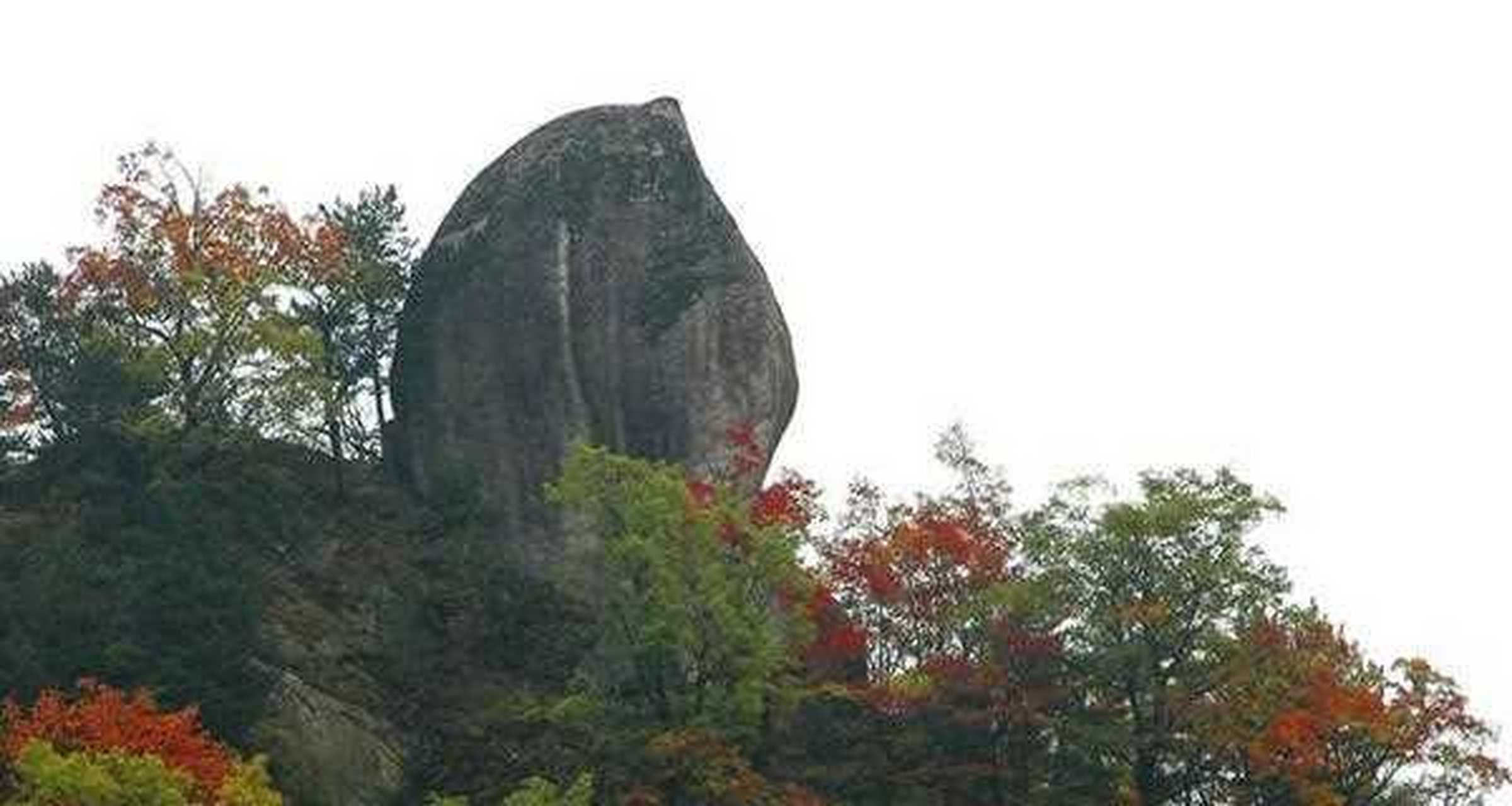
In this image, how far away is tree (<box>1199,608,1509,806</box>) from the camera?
133ft

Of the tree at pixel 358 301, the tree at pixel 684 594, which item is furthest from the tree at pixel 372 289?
the tree at pixel 684 594

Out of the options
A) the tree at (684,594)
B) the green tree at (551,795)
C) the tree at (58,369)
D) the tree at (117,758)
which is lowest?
the tree at (117,758)

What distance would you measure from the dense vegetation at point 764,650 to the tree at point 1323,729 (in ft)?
0.23

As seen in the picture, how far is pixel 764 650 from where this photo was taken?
39750 millimetres

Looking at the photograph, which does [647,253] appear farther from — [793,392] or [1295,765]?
[1295,765]

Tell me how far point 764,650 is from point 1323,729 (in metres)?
12.3

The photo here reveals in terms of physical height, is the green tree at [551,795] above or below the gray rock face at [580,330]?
below

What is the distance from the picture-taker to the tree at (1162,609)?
41.5 metres

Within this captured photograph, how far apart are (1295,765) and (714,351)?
67.6ft

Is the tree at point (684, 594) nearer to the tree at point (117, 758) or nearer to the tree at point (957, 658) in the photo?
the tree at point (957, 658)

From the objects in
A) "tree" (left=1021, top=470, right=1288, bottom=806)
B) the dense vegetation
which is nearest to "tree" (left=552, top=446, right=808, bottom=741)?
the dense vegetation

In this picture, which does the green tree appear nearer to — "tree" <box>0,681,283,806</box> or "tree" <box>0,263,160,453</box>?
"tree" <box>0,681,283,806</box>

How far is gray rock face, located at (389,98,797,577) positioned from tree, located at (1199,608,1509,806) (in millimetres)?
16653

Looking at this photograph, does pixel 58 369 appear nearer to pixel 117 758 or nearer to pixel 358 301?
pixel 358 301
